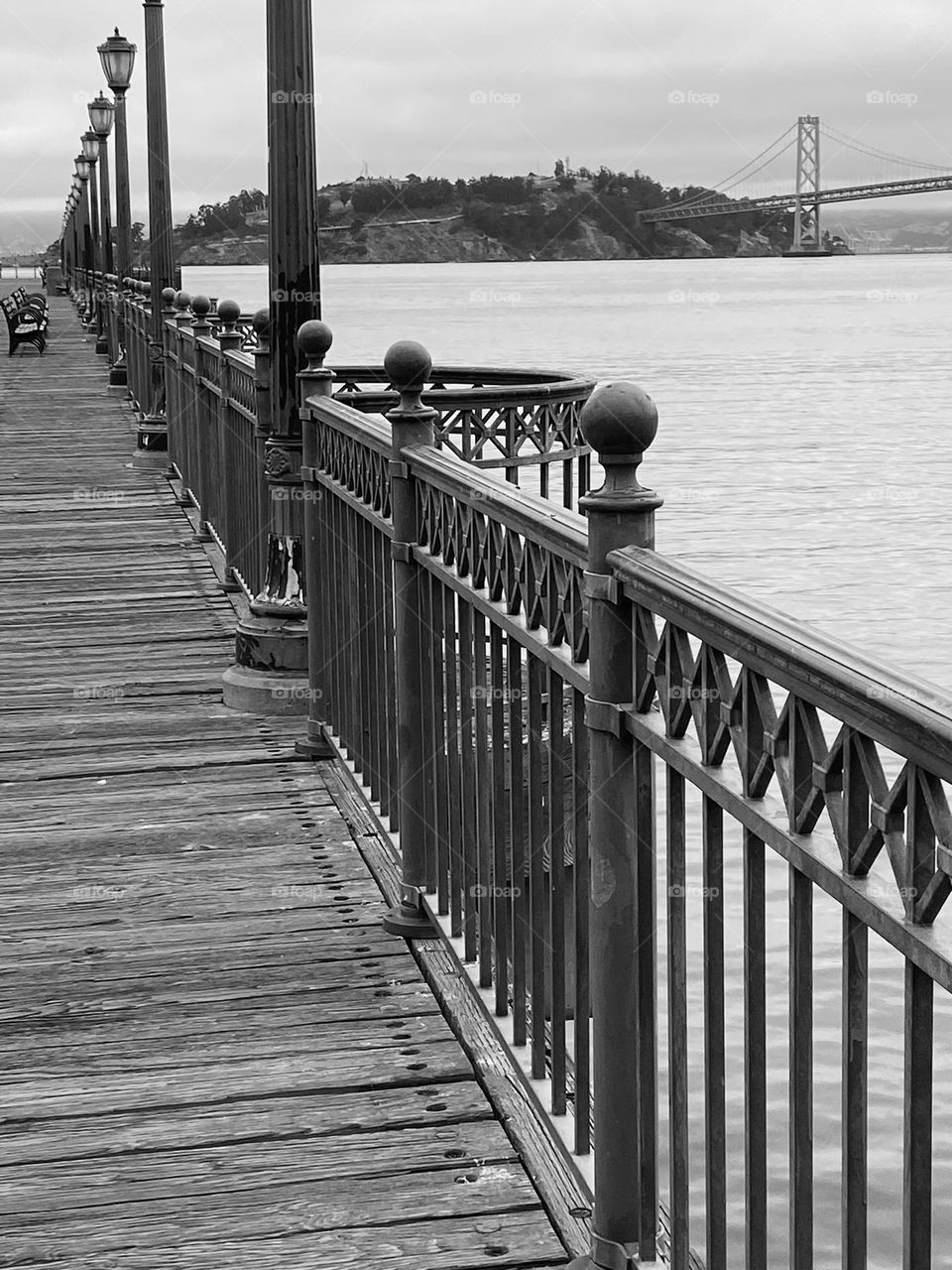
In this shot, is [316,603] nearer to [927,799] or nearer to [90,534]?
[927,799]

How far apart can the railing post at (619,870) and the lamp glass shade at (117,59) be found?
2270cm

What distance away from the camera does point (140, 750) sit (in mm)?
6695

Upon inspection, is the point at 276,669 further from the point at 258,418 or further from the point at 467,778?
the point at 467,778

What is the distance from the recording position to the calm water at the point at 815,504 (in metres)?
6.84

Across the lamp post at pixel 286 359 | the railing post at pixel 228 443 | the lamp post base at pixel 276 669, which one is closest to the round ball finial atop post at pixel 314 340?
the lamp post at pixel 286 359

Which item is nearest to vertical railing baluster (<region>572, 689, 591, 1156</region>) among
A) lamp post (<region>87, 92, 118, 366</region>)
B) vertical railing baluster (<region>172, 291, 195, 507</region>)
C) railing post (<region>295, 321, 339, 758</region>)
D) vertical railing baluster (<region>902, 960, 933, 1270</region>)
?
vertical railing baluster (<region>902, 960, 933, 1270</region>)

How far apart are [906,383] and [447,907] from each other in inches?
2267

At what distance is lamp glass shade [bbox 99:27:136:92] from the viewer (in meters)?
23.7

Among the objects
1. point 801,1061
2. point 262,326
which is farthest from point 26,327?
point 801,1061

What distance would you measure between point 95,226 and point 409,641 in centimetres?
4431

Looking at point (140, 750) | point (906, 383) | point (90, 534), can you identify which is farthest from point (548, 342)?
point (140, 750)

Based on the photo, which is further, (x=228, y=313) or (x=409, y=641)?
(x=228, y=313)

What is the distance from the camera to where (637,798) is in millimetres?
2717

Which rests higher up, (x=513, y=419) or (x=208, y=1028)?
(x=513, y=419)
